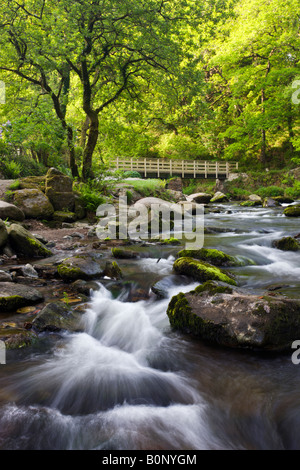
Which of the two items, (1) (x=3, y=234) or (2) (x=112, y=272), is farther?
(1) (x=3, y=234)

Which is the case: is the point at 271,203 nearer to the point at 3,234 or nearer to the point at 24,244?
the point at 24,244

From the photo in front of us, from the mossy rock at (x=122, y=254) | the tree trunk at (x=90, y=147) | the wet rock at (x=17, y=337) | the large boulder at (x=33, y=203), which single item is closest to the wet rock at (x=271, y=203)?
the tree trunk at (x=90, y=147)

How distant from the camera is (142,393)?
255 cm

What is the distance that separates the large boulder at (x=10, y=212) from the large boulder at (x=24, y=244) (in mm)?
2004

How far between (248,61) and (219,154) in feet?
30.2

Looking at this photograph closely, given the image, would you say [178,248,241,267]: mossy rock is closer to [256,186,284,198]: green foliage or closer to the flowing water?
the flowing water

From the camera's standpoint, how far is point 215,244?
300 inches

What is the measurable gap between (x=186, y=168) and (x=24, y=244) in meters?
26.3

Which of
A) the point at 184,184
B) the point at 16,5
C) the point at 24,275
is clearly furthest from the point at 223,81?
the point at 24,275

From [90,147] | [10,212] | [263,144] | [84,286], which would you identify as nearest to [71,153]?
[90,147]

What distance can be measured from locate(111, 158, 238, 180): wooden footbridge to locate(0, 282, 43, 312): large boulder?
84.3 ft

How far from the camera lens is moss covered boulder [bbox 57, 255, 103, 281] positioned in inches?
190

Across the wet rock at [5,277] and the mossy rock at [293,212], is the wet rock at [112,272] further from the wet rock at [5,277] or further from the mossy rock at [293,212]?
the mossy rock at [293,212]
